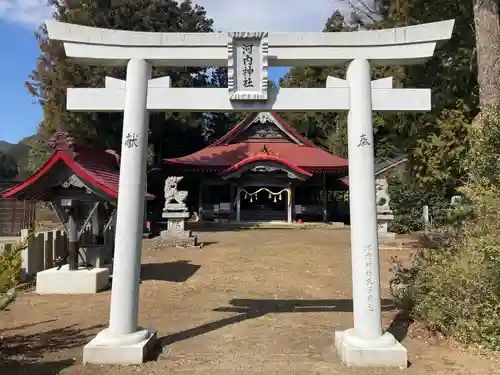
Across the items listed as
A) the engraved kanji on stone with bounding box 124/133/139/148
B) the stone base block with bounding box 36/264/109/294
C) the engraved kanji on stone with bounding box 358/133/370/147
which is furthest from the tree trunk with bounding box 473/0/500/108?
the stone base block with bounding box 36/264/109/294

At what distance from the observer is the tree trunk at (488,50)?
8344mm

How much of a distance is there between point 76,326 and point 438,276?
486cm

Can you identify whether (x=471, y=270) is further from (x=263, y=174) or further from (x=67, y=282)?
(x=263, y=174)

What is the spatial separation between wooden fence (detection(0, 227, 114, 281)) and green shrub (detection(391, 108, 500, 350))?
6.34 m

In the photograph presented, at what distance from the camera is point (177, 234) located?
51.4ft

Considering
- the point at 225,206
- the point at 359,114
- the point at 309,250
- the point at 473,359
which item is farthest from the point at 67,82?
the point at 473,359

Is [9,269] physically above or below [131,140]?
below

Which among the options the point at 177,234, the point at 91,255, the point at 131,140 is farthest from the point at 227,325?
the point at 177,234

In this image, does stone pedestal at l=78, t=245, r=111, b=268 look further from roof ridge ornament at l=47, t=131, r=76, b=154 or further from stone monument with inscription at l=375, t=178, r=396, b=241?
stone monument with inscription at l=375, t=178, r=396, b=241

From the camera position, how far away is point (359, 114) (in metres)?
5.13

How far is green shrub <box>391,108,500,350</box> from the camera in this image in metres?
5.23

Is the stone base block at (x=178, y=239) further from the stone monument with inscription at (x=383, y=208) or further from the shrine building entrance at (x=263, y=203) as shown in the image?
the shrine building entrance at (x=263, y=203)

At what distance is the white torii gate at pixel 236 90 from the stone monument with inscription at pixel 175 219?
10.4 metres

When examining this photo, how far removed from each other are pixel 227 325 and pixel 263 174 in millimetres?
18134
